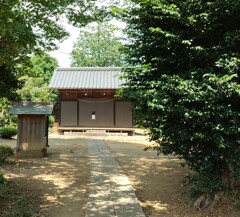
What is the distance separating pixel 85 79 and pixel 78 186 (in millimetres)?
17074

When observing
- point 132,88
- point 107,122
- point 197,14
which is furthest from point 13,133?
point 197,14

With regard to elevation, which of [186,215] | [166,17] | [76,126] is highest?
[166,17]

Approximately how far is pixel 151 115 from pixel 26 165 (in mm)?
6059

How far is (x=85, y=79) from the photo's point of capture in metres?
23.9

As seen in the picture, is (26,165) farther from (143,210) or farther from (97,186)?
(143,210)

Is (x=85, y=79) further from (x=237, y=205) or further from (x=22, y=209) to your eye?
(x=237, y=205)

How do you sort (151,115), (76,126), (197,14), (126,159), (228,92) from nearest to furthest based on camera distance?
(228,92)
(197,14)
(151,115)
(126,159)
(76,126)

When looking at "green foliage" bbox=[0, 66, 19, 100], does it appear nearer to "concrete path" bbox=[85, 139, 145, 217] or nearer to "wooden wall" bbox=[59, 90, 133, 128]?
"concrete path" bbox=[85, 139, 145, 217]

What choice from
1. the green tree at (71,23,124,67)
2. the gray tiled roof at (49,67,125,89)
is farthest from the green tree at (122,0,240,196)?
the green tree at (71,23,124,67)

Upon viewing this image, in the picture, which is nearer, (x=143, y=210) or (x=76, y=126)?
(x=143, y=210)

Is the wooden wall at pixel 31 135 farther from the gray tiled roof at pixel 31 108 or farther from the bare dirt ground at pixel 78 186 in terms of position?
the bare dirt ground at pixel 78 186

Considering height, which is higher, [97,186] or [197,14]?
[197,14]

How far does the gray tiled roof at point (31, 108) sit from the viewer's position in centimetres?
1173

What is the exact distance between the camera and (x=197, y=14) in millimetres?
5309
